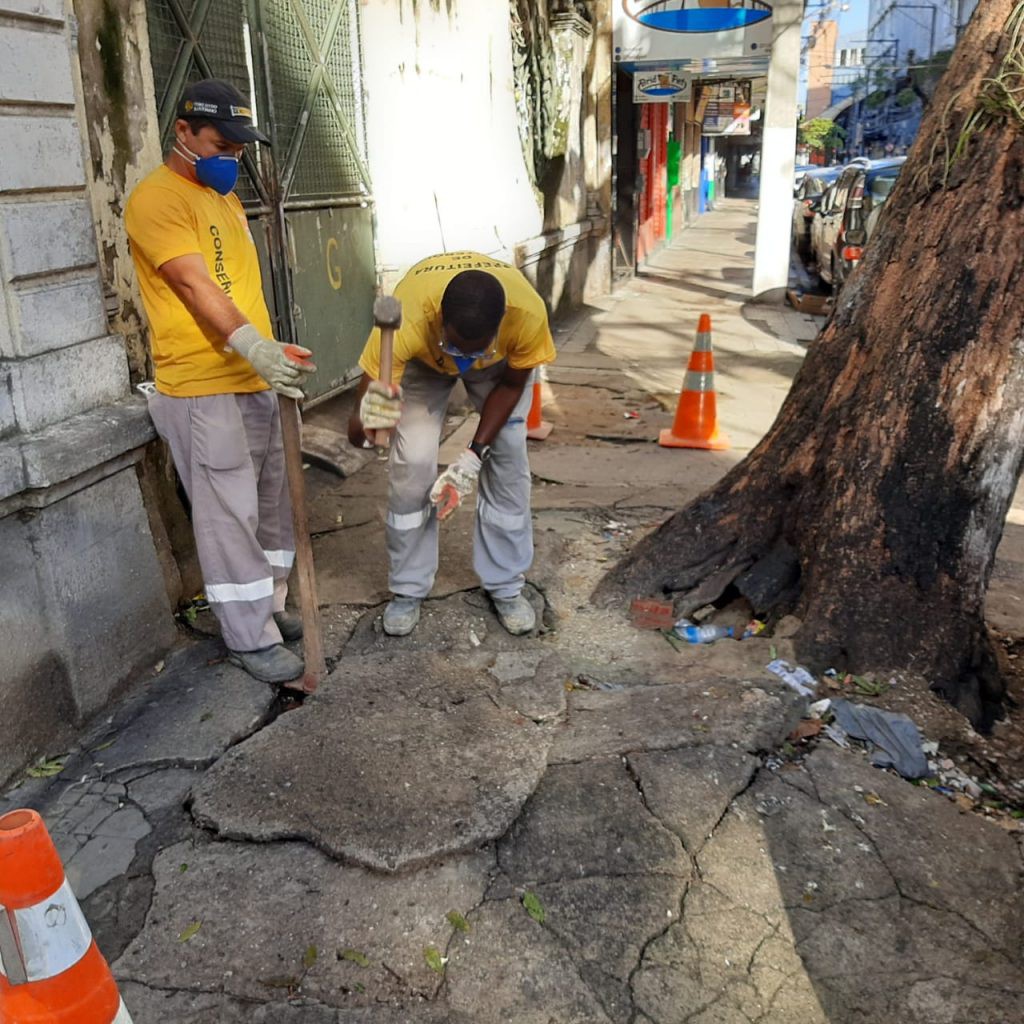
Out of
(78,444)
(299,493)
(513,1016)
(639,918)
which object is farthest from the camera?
(299,493)

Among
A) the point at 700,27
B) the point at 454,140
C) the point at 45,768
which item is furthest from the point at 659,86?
the point at 45,768

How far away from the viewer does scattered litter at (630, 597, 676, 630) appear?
12.7 ft

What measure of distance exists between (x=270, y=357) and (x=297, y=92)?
9.77 feet

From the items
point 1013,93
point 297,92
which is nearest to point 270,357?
point 1013,93

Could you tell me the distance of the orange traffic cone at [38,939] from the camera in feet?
4.97

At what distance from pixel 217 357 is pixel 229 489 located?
440 mm

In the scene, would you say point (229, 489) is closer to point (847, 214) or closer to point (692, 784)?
point (692, 784)

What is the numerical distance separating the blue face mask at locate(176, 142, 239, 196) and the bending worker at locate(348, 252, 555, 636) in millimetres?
673

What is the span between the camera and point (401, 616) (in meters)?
3.79

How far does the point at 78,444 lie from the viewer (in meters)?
3.05

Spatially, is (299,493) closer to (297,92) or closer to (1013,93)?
(1013,93)

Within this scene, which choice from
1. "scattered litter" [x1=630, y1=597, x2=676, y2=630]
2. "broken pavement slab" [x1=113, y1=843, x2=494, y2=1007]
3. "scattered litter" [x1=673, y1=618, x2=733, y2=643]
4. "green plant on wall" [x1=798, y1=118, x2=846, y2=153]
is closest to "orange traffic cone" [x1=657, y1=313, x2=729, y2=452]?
"scattered litter" [x1=630, y1=597, x2=676, y2=630]

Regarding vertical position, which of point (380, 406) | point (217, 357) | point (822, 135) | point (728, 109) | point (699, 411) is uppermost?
point (822, 135)

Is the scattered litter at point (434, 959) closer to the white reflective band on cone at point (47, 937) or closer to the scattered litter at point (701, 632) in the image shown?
the white reflective band on cone at point (47, 937)
